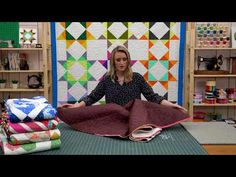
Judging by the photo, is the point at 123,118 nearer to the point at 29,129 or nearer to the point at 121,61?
the point at 29,129

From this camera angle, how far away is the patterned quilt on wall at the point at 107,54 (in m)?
3.78

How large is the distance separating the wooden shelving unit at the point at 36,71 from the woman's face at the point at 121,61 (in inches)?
56.2

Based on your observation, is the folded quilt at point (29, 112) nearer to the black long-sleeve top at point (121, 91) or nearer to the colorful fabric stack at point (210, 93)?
the black long-sleeve top at point (121, 91)

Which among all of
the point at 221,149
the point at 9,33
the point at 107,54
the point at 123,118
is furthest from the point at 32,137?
the point at 9,33

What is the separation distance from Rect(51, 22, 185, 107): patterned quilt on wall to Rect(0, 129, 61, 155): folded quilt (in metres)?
2.60

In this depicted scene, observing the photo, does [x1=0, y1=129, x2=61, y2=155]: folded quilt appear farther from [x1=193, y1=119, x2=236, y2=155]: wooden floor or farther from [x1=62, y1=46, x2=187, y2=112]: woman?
[x1=62, y1=46, x2=187, y2=112]: woman

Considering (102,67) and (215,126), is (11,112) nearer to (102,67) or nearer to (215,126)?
(215,126)

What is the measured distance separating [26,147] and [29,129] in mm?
79

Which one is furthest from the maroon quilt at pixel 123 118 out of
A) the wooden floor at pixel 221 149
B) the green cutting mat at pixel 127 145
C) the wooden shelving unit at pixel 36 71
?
the wooden shelving unit at pixel 36 71

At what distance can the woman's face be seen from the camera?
8.04 feet

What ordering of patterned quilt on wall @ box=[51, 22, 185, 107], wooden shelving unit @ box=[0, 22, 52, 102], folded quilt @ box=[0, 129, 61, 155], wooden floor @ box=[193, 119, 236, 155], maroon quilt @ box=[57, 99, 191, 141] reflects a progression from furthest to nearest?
1. patterned quilt on wall @ box=[51, 22, 185, 107]
2. wooden shelving unit @ box=[0, 22, 52, 102]
3. maroon quilt @ box=[57, 99, 191, 141]
4. wooden floor @ box=[193, 119, 236, 155]
5. folded quilt @ box=[0, 129, 61, 155]

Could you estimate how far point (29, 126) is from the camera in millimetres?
1233

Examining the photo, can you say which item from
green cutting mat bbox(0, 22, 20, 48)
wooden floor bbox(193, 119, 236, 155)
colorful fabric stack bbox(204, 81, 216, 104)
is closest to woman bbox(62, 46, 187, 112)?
wooden floor bbox(193, 119, 236, 155)
